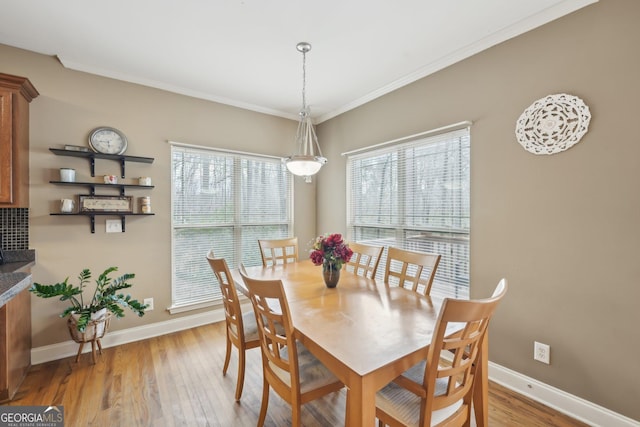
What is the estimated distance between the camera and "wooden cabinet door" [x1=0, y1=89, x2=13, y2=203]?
2111 mm

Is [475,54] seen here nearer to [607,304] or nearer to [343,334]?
[607,304]

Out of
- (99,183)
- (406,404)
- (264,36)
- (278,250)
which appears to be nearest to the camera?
(406,404)

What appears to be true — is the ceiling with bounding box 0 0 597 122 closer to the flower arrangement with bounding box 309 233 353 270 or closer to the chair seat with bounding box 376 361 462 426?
the flower arrangement with bounding box 309 233 353 270

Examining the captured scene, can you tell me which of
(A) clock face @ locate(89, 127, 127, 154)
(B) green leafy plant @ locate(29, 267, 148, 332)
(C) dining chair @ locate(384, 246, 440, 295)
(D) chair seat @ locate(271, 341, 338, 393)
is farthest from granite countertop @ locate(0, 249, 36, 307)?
(C) dining chair @ locate(384, 246, 440, 295)

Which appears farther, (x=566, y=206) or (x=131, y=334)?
(x=131, y=334)

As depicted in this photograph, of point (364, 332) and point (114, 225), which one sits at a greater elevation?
point (114, 225)

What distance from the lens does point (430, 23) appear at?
2.09m

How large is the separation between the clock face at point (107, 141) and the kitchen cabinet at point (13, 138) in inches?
18.7

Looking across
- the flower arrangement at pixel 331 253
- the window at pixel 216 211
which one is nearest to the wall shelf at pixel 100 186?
the window at pixel 216 211

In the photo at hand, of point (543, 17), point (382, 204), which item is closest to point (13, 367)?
point (382, 204)

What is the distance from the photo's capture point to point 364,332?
4.49 ft

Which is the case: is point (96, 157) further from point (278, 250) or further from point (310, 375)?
point (310, 375)

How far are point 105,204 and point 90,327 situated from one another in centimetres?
112

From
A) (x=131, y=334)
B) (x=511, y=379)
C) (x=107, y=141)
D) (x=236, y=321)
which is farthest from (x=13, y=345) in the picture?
(x=511, y=379)
